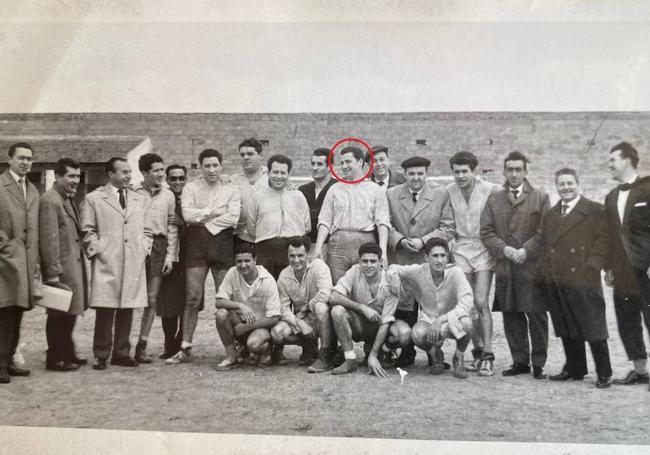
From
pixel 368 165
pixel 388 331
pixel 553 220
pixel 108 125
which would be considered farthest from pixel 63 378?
pixel 553 220

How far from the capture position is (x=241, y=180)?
11.9ft

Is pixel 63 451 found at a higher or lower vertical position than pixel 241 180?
lower

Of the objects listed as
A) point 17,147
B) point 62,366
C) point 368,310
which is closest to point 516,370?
point 368,310

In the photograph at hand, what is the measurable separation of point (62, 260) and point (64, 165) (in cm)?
59

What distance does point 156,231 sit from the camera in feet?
11.9

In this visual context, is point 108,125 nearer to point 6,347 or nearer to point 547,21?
point 6,347

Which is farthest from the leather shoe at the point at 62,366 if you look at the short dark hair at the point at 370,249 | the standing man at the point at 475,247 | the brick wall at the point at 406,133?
the standing man at the point at 475,247

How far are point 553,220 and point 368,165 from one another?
1128 millimetres

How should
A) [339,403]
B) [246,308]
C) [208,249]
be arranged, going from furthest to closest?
[208,249] → [246,308] → [339,403]

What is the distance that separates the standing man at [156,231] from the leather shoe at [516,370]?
6.94 ft

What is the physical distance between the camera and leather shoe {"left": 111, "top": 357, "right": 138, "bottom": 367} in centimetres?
357

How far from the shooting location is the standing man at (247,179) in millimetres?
3596

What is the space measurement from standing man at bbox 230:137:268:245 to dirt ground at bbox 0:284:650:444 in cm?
80

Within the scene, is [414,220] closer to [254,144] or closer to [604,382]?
[254,144]
